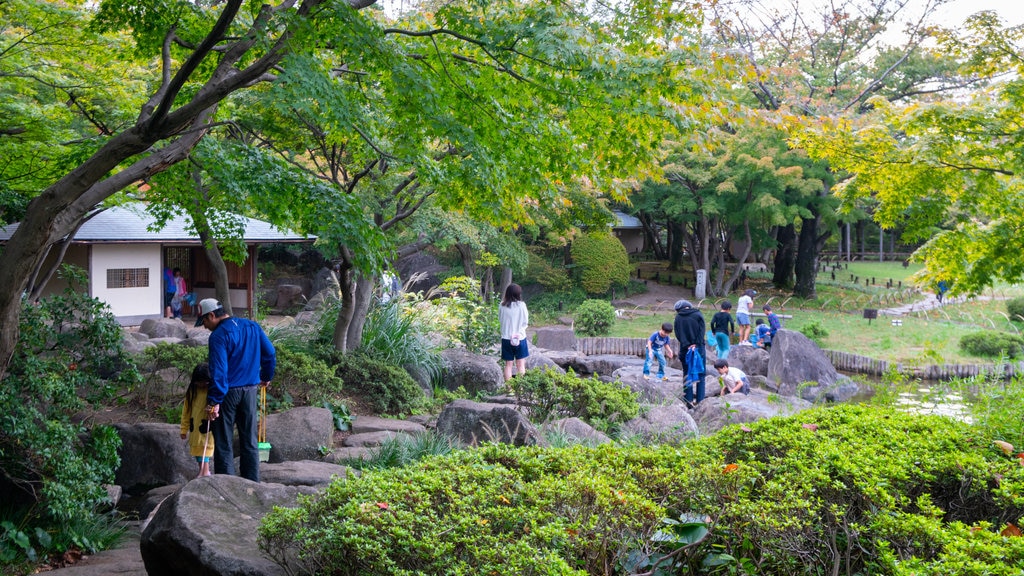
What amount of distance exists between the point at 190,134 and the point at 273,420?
3.29 metres

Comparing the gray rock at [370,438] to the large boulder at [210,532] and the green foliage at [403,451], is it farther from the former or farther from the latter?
the large boulder at [210,532]

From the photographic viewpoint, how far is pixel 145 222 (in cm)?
2000

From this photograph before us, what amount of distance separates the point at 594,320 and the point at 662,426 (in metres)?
14.4

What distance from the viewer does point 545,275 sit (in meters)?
27.9

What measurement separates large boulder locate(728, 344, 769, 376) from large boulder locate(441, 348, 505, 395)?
8.29 metres

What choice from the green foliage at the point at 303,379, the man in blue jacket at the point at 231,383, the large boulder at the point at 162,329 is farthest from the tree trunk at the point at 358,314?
the large boulder at the point at 162,329

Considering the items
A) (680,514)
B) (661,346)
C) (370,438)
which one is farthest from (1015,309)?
(680,514)

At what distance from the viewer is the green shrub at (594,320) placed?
71.8 ft

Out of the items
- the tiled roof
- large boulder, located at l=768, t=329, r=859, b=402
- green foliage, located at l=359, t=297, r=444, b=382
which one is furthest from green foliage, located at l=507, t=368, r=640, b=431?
the tiled roof

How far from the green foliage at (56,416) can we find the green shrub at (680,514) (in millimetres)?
3036

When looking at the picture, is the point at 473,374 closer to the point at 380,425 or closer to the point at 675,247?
the point at 380,425

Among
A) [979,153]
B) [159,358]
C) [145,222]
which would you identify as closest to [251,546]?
[159,358]

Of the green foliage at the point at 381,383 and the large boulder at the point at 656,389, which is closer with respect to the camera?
the green foliage at the point at 381,383

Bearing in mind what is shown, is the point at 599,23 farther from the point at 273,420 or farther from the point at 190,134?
the point at 273,420
